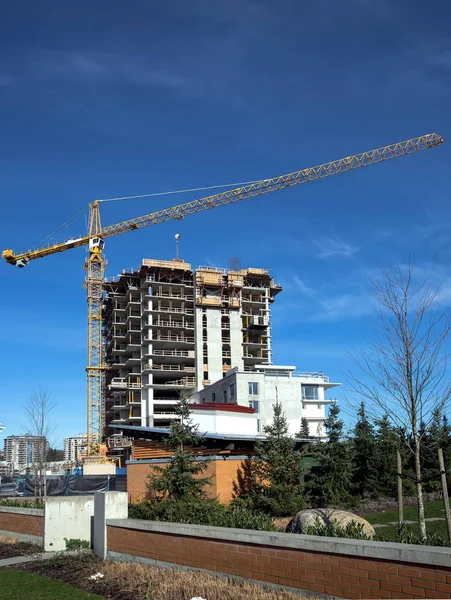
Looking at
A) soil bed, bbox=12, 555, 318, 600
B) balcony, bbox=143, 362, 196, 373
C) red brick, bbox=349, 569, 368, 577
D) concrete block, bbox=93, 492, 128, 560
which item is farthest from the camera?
balcony, bbox=143, 362, 196, 373

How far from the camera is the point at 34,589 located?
11.8 meters

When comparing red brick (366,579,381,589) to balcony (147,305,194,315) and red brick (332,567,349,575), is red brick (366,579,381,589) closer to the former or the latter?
red brick (332,567,349,575)

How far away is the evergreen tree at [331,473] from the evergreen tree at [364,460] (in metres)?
3.81

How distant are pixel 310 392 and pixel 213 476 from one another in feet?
214

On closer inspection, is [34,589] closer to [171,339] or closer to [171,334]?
[171,339]

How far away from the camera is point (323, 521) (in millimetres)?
12680

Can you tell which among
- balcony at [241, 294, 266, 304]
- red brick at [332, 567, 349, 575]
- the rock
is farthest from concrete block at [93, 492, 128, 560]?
balcony at [241, 294, 266, 304]

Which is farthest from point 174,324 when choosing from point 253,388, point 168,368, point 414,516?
point 414,516

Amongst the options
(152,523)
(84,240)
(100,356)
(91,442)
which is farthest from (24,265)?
(152,523)

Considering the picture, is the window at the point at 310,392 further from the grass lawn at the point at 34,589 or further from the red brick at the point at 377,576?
the red brick at the point at 377,576

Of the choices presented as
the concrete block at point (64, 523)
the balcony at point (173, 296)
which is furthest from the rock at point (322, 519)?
the balcony at point (173, 296)

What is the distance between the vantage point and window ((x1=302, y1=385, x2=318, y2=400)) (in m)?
85.6

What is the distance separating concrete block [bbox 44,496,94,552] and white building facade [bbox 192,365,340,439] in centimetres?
5708

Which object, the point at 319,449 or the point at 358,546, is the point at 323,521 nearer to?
the point at 358,546
